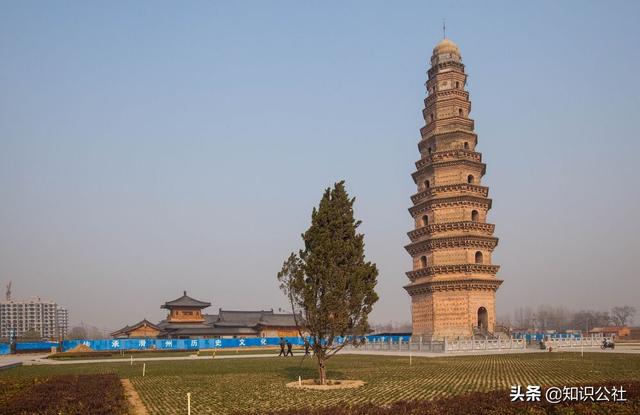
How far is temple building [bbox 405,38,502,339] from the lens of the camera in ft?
167

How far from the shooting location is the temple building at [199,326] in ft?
264

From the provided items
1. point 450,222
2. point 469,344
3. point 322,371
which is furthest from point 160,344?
point 322,371

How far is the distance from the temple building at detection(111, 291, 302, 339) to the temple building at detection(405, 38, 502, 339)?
111ft

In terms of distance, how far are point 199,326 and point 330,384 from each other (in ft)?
206

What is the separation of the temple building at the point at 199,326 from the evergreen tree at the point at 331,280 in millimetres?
58705

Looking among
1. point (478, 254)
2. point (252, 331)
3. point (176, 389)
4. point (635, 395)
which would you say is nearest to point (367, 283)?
point (176, 389)

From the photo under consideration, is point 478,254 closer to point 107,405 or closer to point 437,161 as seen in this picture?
point 437,161

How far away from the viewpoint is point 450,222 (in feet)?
172

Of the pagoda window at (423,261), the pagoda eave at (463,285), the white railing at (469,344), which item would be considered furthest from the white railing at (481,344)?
the pagoda window at (423,261)

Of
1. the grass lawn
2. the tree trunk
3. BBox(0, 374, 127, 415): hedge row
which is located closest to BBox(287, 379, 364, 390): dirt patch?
the tree trunk

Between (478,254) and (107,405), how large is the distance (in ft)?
137

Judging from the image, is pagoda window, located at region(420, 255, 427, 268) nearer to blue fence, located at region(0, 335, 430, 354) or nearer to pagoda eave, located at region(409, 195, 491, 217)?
pagoda eave, located at region(409, 195, 491, 217)

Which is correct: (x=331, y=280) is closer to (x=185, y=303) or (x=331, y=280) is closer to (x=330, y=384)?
(x=330, y=384)

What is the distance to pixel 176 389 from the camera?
2322 centimetres
